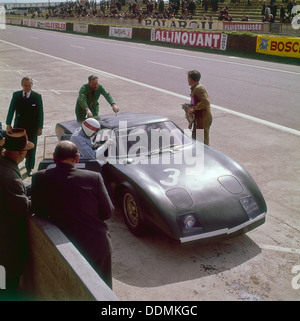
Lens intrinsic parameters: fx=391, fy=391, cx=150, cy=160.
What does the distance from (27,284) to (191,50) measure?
81.7 feet

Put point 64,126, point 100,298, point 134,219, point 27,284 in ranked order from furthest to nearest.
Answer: point 64,126, point 134,219, point 27,284, point 100,298

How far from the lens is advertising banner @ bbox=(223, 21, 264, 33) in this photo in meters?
30.0

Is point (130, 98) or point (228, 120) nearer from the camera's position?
point (228, 120)

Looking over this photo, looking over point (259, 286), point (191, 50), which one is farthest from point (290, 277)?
point (191, 50)

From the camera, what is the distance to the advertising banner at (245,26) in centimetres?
3003

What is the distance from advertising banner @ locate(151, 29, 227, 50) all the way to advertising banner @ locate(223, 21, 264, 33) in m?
4.52

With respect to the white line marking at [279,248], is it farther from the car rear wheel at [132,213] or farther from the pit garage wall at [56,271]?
the pit garage wall at [56,271]

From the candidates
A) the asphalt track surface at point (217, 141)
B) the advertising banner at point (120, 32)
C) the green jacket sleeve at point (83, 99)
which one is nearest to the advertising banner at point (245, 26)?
the asphalt track surface at point (217, 141)

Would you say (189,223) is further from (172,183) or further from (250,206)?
(250,206)

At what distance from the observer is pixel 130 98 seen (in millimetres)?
12977

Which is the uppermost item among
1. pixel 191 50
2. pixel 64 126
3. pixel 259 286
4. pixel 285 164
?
pixel 191 50

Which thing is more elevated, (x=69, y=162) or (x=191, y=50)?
(x=191, y=50)

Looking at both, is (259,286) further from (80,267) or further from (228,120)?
(228,120)
